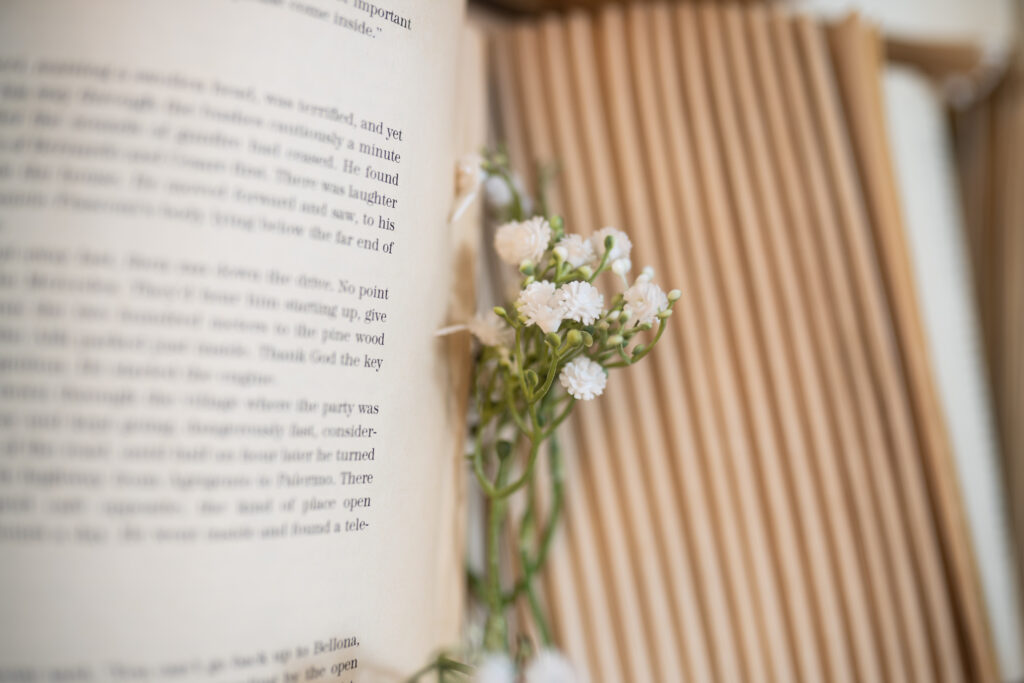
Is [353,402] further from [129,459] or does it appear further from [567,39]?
[567,39]

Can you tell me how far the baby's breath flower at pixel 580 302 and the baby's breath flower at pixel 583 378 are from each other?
0.05 meters

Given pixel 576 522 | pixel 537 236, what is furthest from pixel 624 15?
pixel 576 522

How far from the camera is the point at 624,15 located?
1018mm

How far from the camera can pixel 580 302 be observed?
0.62 m

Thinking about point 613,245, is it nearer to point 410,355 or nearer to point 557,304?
point 557,304

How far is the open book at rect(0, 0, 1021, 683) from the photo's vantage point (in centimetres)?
54

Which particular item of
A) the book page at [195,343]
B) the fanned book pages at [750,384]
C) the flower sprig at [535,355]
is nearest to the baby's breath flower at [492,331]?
the flower sprig at [535,355]

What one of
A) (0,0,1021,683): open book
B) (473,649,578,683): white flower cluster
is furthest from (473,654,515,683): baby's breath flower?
(0,0,1021,683): open book

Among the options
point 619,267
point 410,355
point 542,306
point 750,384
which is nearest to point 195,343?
point 410,355

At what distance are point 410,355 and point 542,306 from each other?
159 mm

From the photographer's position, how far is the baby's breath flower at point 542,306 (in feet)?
2.06

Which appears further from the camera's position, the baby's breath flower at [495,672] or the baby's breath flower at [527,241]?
the baby's breath flower at [527,241]

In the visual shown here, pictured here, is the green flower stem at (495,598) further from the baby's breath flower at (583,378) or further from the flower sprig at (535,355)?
the baby's breath flower at (583,378)

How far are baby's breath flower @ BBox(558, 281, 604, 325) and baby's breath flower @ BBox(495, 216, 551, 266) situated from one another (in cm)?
7
